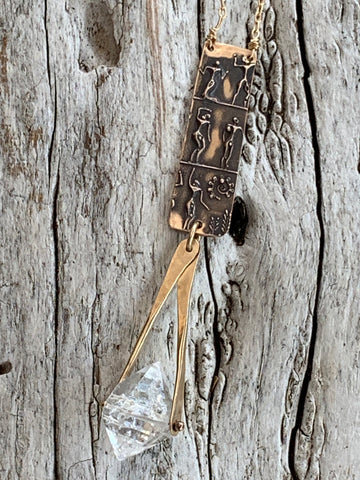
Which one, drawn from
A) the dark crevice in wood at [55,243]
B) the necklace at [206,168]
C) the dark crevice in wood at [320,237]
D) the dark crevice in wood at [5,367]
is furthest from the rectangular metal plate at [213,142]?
the dark crevice in wood at [5,367]

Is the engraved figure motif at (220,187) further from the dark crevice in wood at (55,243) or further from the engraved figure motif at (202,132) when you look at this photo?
the dark crevice in wood at (55,243)

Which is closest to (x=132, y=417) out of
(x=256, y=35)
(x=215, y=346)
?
(x=215, y=346)

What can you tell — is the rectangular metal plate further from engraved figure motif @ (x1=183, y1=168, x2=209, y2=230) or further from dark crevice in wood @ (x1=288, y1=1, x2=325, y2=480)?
dark crevice in wood @ (x1=288, y1=1, x2=325, y2=480)

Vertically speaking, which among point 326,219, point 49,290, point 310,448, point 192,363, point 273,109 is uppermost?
point 273,109

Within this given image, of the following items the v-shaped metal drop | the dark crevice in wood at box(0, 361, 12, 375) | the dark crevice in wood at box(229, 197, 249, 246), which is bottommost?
the dark crevice in wood at box(0, 361, 12, 375)

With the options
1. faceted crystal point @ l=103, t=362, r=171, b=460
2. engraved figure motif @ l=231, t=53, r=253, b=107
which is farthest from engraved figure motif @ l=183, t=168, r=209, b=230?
faceted crystal point @ l=103, t=362, r=171, b=460

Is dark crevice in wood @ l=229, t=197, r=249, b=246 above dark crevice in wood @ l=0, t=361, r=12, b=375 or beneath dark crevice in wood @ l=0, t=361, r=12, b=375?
above

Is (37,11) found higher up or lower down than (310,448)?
higher up

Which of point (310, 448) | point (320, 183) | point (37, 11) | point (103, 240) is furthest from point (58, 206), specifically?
point (310, 448)

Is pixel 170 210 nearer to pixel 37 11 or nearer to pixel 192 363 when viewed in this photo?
pixel 192 363
